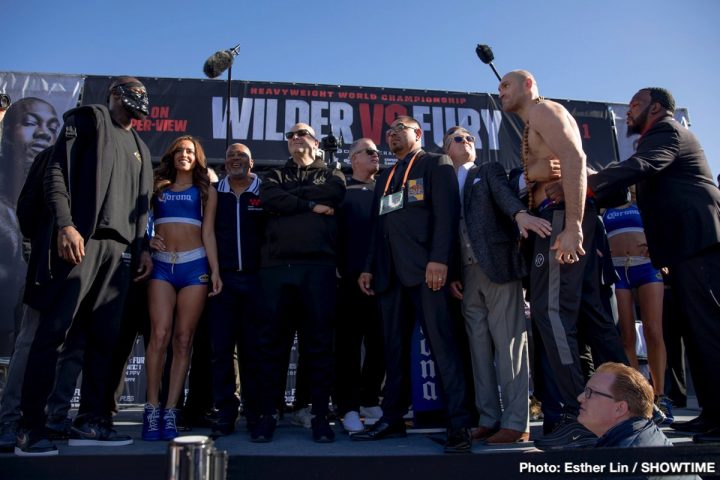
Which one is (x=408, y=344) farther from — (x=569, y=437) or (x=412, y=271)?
(x=569, y=437)

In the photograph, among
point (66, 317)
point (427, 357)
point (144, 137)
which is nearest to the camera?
point (66, 317)

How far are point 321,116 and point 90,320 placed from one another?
5749 mm

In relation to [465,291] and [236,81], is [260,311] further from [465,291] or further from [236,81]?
[236,81]

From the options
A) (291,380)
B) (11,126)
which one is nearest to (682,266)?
(291,380)

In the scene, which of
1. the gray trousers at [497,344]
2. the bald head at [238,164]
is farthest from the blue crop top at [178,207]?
the gray trousers at [497,344]

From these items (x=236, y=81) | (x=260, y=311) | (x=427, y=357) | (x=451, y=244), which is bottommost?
(x=427, y=357)

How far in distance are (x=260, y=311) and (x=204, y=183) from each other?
1.08 meters

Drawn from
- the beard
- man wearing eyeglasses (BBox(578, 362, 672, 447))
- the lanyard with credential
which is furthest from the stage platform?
the beard

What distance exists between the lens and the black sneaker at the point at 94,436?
130 inches

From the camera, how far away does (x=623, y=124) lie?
905 centimetres

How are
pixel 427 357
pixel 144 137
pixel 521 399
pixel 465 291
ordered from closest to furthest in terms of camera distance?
1. pixel 521 399
2. pixel 465 291
3. pixel 427 357
4. pixel 144 137

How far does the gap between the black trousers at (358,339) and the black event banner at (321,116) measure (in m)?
3.76

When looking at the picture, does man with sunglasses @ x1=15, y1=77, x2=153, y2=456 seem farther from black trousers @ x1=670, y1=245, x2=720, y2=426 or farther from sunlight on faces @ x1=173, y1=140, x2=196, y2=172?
black trousers @ x1=670, y1=245, x2=720, y2=426

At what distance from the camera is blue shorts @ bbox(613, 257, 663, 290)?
4.74 m
